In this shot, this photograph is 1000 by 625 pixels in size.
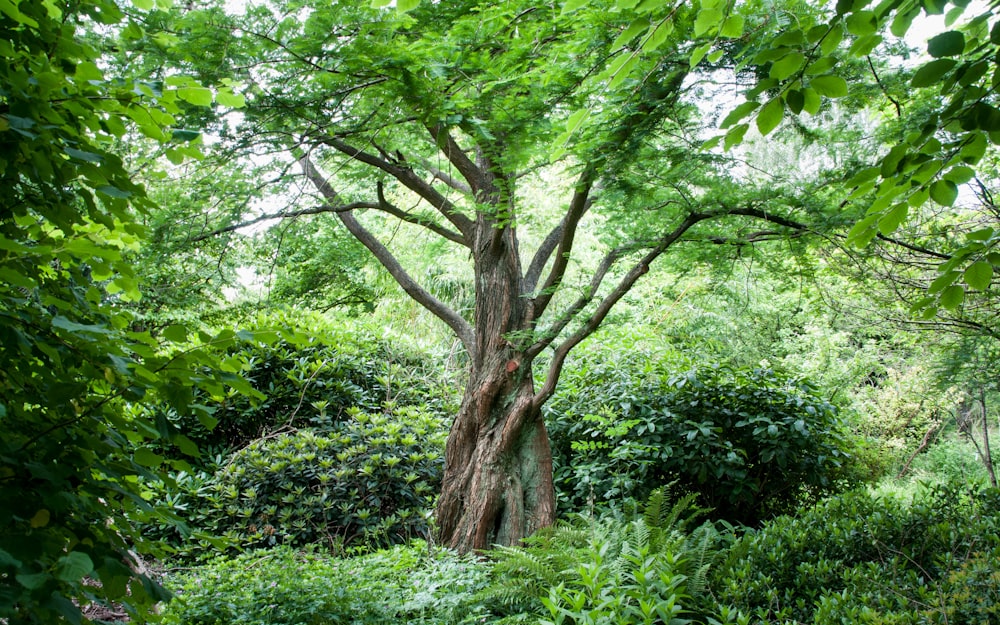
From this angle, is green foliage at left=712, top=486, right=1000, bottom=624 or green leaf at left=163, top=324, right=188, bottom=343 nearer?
green leaf at left=163, top=324, right=188, bottom=343

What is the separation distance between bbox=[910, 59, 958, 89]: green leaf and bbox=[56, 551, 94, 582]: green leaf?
1.93 m

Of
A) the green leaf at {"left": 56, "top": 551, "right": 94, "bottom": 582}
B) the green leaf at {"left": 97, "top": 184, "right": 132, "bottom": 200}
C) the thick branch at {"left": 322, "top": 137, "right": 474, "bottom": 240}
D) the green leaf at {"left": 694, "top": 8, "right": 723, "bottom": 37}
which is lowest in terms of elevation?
the green leaf at {"left": 56, "top": 551, "right": 94, "bottom": 582}

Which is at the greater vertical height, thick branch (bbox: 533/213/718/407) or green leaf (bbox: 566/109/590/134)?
thick branch (bbox: 533/213/718/407)

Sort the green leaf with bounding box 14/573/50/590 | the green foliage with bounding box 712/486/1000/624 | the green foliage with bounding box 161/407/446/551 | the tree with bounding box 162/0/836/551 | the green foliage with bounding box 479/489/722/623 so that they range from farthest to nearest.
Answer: the green foliage with bounding box 161/407/446/551
the tree with bounding box 162/0/836/551
the green foliage with bounding box 479/489/722/623
the green foliage with bounding box 712/486/1000/624
the green leaf with bounding box 14/573/50/590

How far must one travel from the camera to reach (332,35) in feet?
11.3

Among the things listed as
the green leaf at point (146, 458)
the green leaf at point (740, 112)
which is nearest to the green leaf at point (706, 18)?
the green leaf at point (740, 112)

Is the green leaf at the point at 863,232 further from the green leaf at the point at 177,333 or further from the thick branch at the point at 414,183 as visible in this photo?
the thick branch at the point at 414,183

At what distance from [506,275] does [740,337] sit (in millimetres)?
7133

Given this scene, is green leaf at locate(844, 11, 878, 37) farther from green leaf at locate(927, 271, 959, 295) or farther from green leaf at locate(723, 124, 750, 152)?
green leaf at locate(927, 271, 959, 295)

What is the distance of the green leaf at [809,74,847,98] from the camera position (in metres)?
1.59

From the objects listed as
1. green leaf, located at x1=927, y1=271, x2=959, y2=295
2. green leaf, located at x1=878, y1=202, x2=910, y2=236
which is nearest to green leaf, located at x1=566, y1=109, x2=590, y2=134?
green leaf, located at x1=878, y1=202, x2=910, y2=236

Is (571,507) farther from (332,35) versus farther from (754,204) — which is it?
(332,35)

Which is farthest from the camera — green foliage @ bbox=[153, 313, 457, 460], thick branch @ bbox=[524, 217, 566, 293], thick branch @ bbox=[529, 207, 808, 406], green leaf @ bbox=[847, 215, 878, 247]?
green foliage @ bbox=[153, 313, 457, 460]

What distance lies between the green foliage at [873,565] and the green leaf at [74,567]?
113 inches
